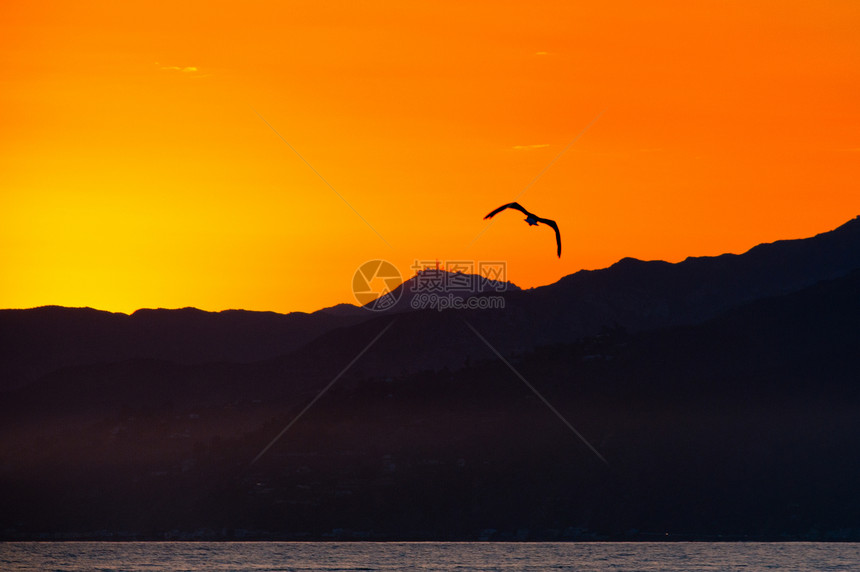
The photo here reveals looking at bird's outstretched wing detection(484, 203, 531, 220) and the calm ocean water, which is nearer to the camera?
bird's outstretched wing detection(484, 203, 531, 220)

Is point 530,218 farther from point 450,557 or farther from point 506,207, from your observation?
point 450,557

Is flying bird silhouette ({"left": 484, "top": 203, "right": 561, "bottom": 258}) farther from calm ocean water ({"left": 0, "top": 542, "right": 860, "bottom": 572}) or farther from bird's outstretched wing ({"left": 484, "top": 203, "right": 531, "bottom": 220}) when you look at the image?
calm ocean water ({"left": 0, "top": 542, "right": 860, "bottom": 572})

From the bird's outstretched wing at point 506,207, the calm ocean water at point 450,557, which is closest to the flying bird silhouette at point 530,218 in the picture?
the bird's outstretched wing at point 506,207

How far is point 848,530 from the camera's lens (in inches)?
7525

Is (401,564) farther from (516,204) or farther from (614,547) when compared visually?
(516,204)

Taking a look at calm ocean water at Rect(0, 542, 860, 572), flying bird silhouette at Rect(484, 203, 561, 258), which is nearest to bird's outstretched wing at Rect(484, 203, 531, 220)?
flying bird silhouette at Rect(484, 203, 561, 258)

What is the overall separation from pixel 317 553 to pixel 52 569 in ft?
123

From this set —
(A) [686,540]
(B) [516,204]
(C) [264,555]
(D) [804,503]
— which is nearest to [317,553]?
(C) [264,555]

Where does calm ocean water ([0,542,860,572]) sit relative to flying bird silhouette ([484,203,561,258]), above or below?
below

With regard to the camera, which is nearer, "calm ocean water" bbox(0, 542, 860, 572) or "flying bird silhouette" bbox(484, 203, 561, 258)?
"flying bird silhouette" bbox(484, 203, 561, 258)

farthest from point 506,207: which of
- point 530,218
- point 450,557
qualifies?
point 450,557

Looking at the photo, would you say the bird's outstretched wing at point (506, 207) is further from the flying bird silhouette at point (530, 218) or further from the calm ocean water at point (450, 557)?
the calm ocean water at point (450, 557)

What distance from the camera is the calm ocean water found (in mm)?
154500

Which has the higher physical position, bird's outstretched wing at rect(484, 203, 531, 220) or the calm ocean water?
bird's outstretched wing at rect(484, 203, 531, 220)
